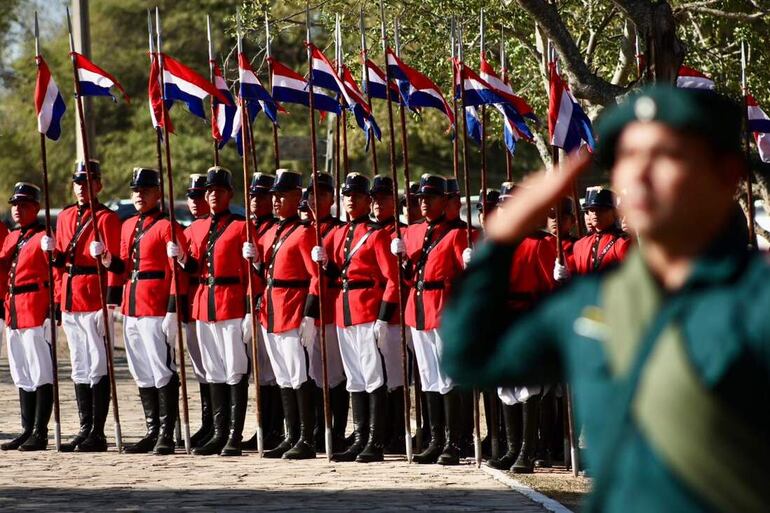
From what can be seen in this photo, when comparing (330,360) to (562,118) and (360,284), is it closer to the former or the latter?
(360,284)

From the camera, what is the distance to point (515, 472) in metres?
10.5

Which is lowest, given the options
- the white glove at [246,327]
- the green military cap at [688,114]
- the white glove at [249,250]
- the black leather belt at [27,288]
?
the green military cap at [688,114]

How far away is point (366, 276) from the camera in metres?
11.4

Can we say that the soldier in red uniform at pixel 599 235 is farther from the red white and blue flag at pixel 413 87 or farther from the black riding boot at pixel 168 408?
the black riding boot at pixel 168 408

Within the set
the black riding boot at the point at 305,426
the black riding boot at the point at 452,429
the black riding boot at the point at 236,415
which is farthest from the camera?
the black riding boot at the point at 236,415

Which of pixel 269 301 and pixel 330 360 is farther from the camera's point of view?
pixel 330 360

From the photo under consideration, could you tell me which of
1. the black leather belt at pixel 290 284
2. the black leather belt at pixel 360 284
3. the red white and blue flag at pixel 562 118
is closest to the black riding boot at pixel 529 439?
the black leather belt at pixel 360 284

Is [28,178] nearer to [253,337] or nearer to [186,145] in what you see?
[186,145]

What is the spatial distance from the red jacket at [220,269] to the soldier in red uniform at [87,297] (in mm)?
576

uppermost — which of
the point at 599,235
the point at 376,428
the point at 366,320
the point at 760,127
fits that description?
the point at 760,127

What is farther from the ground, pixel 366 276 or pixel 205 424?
pixel 366 276

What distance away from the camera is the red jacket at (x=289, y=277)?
1149 centimetres

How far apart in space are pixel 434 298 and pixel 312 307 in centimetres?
90

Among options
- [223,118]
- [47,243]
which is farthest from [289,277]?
[223,118]
